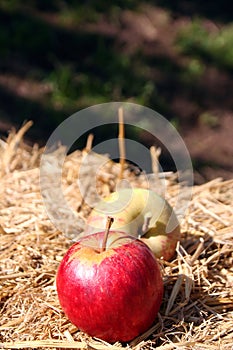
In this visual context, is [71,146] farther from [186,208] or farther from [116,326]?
[116,326]

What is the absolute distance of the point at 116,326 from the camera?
2297 millimetres

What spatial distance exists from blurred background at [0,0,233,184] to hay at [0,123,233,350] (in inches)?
65.4

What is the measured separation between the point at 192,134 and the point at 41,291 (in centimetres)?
305

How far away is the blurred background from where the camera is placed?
5.47m

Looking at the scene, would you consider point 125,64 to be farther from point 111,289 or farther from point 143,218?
point 111,289

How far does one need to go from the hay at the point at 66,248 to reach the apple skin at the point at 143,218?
7 centimetres

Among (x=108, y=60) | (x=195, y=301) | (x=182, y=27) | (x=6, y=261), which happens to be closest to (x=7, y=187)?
(x=6, y=261)

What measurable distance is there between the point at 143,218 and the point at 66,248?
1.26ft

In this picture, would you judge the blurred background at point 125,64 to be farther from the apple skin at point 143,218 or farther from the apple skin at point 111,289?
the apple skin at point 111,289

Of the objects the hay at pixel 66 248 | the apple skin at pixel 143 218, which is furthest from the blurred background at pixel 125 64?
the apple skin at pixel 143 218

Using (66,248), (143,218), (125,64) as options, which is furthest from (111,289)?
(125,64)

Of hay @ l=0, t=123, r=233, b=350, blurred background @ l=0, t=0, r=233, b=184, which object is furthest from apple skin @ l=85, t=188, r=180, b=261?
blurred background @ l=0, t=0, r=233, b=184

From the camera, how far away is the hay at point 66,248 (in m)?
2.38

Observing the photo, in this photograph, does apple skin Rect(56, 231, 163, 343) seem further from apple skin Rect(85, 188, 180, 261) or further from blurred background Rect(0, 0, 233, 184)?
blurred background Rect(0, 0, 233, 184)
